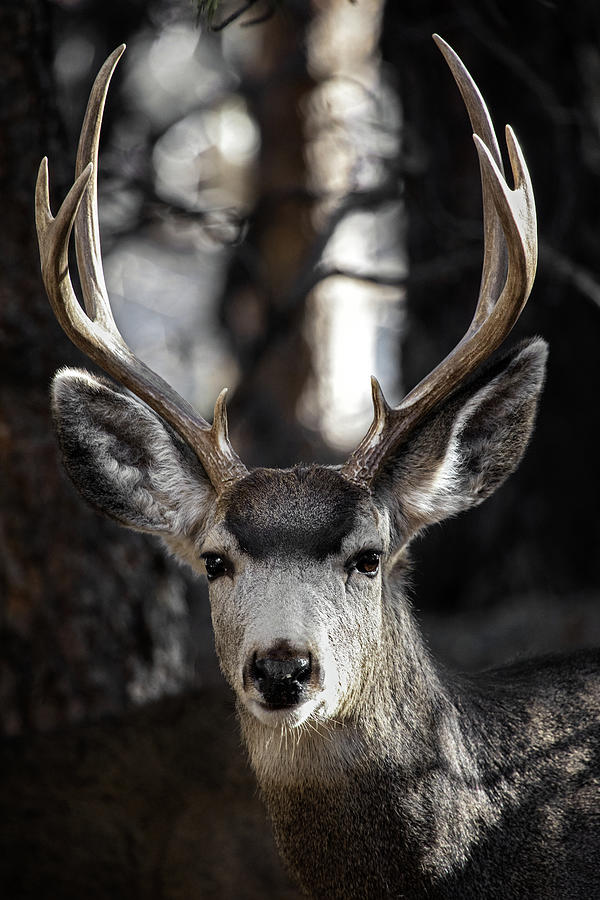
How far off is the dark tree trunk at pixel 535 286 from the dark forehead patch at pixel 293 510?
3.69 m

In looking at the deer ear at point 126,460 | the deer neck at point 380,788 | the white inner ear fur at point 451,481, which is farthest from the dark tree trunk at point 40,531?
the white inner ear fur at point 451,481

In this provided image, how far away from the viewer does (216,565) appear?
12.7 ft

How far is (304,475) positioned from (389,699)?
33.3 inches

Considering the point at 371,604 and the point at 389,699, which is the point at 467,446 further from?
the point at 389,699

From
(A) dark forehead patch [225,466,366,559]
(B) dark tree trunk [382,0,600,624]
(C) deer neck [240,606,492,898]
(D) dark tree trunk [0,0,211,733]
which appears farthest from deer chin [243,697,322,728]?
(B) dark tree trunk [382,0,600,624]

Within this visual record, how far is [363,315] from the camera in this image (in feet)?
61.2

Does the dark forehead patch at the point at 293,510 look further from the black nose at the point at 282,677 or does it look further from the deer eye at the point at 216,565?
the black nose at the point at 282,677

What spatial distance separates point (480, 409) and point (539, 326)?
14.1 feet

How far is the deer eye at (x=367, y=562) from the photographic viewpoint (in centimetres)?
380

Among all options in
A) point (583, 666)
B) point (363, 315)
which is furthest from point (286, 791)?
point (363, 315)

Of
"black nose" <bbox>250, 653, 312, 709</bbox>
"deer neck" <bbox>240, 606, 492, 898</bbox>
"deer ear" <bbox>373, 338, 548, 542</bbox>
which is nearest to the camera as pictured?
"black nose" <bbox>250, 653, 312, 709</bbox>

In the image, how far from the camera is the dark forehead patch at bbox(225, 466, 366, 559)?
371 cm

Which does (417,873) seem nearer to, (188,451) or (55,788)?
(188,451)

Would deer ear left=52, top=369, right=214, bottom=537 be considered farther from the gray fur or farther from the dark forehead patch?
the dark forehead patch
